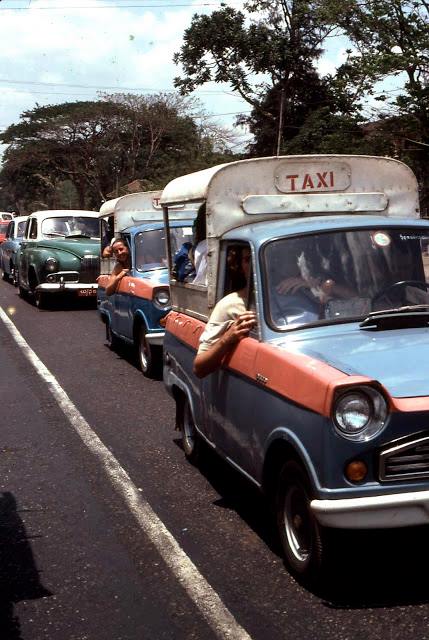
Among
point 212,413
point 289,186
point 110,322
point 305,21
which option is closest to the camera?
point 212,413

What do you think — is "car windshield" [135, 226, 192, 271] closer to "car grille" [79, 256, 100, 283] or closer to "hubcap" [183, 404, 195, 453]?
"hubcap" [183, 404, 195, 453]

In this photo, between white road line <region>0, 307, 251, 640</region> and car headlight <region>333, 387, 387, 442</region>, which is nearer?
car headlight <region>333, 387, 387, 442</region>

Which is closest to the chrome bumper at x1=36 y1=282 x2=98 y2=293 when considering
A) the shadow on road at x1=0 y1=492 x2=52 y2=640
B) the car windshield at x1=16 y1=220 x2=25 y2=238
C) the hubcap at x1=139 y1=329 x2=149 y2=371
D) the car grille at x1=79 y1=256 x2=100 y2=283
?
the car grille at x1=79 y1=256 x2=100 y2=283

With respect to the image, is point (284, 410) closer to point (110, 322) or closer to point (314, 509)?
point (314, 509)

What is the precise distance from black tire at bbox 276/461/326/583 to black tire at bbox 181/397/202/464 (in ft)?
6.05

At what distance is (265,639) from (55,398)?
5.56 metres

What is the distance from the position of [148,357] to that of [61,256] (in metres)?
8.08

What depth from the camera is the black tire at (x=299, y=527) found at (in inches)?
159

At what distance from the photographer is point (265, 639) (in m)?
3.70

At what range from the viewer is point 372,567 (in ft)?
14.4

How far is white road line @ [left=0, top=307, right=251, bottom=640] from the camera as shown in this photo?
3875 millimetres

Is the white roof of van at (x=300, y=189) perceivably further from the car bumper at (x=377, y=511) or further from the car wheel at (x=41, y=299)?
the car wheel at (x=41, y=299)

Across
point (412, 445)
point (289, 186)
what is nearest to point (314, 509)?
point (412, 445)

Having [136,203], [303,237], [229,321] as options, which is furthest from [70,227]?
[303,237]
